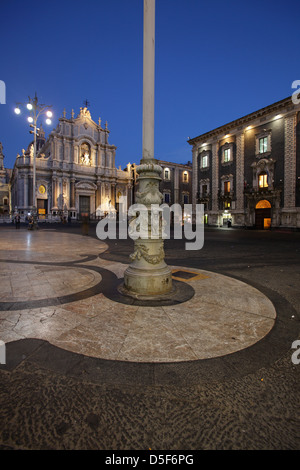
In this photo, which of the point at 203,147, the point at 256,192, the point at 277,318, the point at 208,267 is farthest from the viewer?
the point at 203,147

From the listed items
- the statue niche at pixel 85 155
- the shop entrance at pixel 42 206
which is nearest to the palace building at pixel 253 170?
the statue niche at pixel 85 155

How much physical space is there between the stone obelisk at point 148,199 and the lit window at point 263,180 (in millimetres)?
28140

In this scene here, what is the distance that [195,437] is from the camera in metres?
1.44

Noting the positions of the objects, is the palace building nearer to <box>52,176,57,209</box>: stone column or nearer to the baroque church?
the baroque church

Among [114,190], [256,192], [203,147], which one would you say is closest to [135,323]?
[256,192]

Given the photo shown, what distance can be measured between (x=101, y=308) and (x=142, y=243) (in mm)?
1425

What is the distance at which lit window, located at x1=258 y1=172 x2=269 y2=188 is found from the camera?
92.5 ft

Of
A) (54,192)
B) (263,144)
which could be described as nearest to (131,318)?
(263,144)

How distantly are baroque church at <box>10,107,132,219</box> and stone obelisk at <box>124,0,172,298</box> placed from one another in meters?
37.3

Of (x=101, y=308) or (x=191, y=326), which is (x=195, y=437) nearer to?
(x=191, y=326)

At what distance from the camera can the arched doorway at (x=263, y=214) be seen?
28.0m

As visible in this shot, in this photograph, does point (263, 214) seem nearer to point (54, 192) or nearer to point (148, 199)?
point (148, 199)

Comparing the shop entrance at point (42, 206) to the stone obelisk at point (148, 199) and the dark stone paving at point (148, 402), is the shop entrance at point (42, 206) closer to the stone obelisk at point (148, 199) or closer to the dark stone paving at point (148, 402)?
the stone obelisk at point (148, 199)
